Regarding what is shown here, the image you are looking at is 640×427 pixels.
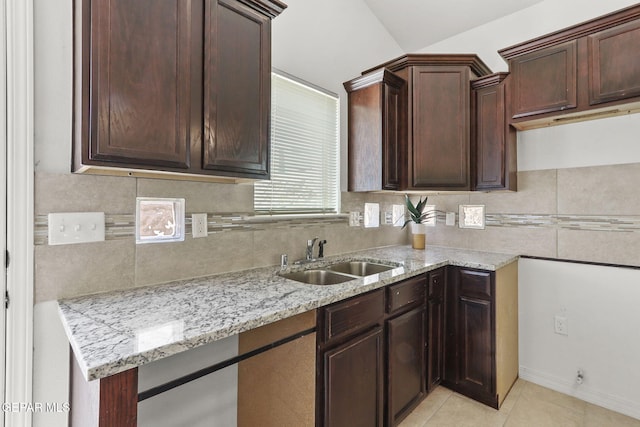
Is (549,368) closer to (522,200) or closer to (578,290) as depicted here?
(578,290)

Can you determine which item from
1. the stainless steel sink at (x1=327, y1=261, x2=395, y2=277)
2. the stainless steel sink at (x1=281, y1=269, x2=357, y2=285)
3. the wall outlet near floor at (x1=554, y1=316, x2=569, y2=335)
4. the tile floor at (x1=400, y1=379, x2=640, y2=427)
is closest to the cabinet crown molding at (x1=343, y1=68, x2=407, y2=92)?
the stainless steel sink at (x1=327, y1=261, x2=395, y2=277)

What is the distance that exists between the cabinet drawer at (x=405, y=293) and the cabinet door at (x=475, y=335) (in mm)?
410

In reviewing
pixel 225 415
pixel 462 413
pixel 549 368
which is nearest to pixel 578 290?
pixel 549 368

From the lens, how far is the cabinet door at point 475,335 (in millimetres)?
2150

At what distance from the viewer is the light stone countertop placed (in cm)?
85

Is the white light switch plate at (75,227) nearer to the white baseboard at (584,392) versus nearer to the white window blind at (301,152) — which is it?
the white window blind at (301,152)

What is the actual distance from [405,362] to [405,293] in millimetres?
438

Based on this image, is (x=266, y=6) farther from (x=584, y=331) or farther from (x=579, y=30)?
(x=584, y=331)

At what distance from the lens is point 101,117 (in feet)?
3.61

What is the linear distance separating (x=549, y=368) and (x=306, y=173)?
2409 millimetres

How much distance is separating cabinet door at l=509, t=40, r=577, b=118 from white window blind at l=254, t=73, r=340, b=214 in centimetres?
132

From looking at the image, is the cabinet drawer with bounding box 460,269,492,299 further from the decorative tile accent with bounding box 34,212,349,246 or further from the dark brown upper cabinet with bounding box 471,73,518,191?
the decorative tile accent with bounding box 34,212,349,246
